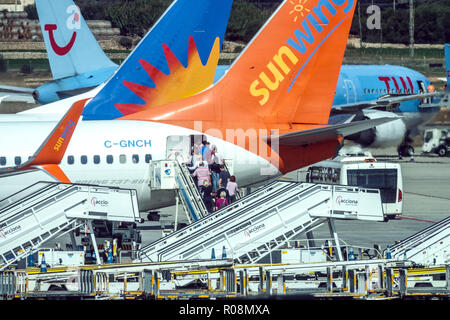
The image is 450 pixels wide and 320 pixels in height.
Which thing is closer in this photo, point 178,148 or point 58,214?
point 58,214

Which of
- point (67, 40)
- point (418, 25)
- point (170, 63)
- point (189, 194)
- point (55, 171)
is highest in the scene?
point (418, 25)

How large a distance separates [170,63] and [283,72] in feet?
19.7

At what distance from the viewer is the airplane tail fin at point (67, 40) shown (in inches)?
1912

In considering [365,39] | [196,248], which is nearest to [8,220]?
[196,248]

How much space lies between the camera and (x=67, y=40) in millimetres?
49250

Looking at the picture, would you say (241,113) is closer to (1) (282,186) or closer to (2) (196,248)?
(1) (282,186)

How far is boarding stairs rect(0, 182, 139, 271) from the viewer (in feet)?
78.0

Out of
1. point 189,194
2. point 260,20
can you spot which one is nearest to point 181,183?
point 189,194

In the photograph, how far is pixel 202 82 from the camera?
125 feet

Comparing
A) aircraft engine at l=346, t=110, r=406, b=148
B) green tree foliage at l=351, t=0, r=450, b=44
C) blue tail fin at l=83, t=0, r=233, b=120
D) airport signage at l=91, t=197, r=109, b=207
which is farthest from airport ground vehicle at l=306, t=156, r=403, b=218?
green tree foliage at l=351, t=0, r=450, b=44

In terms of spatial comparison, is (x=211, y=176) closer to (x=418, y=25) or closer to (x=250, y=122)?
(x=250, y=122)

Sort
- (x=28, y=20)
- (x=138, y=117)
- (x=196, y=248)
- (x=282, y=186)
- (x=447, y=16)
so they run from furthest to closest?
(x=28, y=20) < (x=447, y=16) < (x=138, y=117) < (x=282, y=186) < (x=196, y=248)
